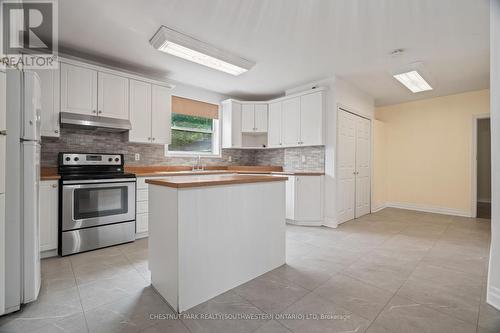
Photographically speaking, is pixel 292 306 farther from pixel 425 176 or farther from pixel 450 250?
pixel 425 176

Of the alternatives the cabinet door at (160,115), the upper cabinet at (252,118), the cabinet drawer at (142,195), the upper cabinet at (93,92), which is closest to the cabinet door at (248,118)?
the upper cabinet at (252,118)

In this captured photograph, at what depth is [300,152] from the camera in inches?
186

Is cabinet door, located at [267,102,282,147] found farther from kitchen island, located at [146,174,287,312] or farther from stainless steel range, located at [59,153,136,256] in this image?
stainless steel range, located at [59,153,136,256]

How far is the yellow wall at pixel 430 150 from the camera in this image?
494 cm

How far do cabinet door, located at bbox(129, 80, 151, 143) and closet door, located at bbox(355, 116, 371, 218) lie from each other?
384cm

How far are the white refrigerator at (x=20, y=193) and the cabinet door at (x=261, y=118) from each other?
146 inches

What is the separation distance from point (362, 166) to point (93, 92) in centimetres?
484

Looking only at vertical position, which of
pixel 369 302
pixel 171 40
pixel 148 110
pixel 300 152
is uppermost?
pixel 171 40

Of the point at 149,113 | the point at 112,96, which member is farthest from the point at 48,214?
the point at 149,113

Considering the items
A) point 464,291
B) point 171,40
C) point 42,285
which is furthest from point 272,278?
point 171,40

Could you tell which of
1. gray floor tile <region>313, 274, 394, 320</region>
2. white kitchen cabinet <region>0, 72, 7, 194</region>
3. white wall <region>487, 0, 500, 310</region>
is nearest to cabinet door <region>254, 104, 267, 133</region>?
gray floor tile <region>313, 274, 394, 320</region>

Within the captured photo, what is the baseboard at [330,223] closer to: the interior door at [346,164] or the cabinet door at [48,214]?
the interior door at [346,164]

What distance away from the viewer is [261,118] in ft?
16.6

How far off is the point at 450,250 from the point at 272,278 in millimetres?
2379
